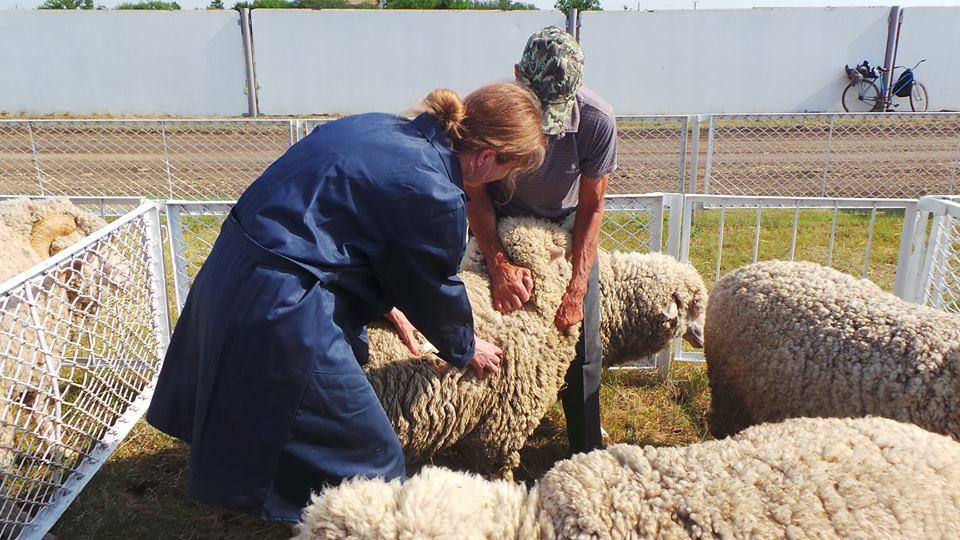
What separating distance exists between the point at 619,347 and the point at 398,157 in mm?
2356

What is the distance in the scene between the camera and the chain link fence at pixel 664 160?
1020 centimetres

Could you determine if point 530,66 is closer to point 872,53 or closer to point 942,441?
point 942,441

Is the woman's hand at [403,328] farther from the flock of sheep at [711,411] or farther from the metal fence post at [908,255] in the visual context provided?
the metal fence post at [908,255]

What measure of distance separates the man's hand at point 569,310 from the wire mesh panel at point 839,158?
5.14m

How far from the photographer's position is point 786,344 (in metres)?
3.10

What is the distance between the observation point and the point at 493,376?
2906 mm

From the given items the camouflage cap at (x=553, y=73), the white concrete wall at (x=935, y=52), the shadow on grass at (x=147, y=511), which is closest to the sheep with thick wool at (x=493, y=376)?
the camouflage cap at (x=553, y=73)

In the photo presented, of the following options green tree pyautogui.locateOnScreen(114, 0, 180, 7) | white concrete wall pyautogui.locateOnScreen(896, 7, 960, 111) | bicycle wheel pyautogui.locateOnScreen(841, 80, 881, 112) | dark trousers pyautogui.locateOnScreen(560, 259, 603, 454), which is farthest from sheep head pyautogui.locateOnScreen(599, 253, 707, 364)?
green tree pyautogui.locateOnScreen(114, 0, 180, 7)

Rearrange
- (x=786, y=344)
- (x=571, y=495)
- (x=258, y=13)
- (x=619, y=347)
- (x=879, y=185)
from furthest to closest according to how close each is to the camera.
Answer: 1. (x=258, y=13)
2. (x=879, y=185)
3. (x=619, y=347)
4. (x=786, y=344)
5. (x=571, y=495)

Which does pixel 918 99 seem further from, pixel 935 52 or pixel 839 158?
pixel 839 158

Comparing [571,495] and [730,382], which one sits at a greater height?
[571,495]

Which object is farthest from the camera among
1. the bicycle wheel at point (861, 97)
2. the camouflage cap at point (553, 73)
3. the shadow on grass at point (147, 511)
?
the bicycle wheel at point (861, 97)

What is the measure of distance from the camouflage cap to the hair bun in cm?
60

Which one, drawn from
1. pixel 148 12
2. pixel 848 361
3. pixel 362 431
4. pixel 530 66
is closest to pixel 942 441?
pixel 848 361
